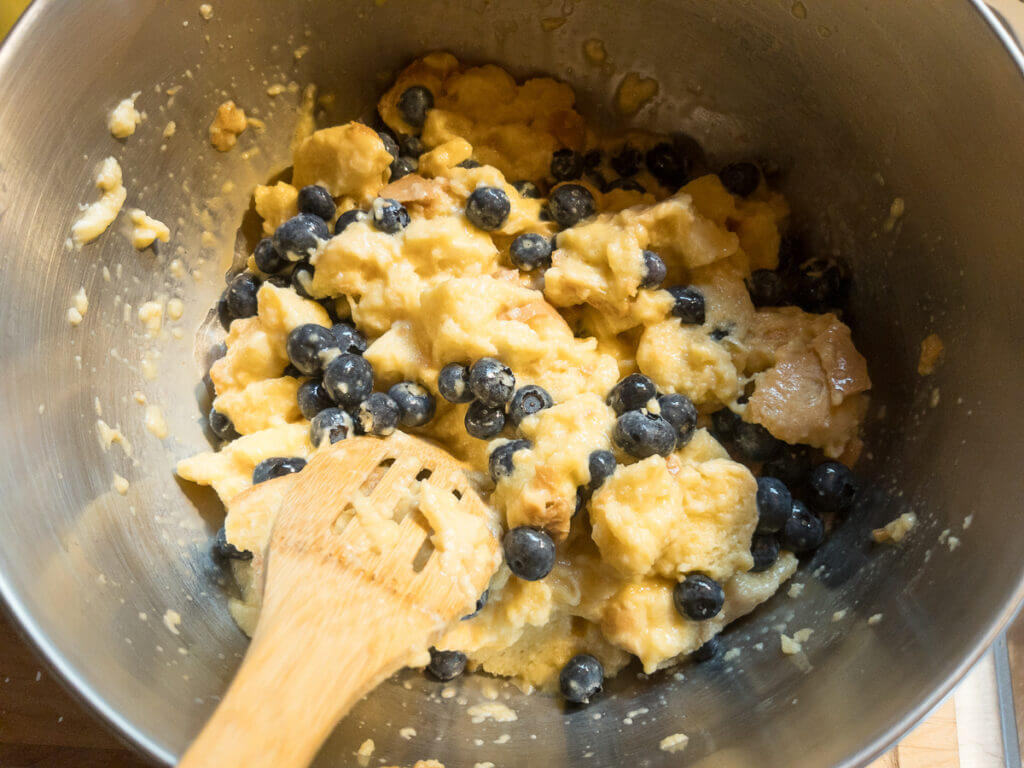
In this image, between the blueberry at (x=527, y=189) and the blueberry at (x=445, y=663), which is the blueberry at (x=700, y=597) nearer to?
the blueberry at (x=445, y=663)

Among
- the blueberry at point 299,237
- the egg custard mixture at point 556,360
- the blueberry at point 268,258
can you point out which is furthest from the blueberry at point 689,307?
the blueberry at point 268,258

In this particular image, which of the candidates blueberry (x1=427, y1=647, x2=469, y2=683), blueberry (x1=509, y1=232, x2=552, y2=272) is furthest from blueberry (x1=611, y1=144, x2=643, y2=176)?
blueberry (x1=427, y1=647, x2=469, y2=683)

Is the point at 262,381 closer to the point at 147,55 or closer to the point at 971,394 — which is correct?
the point at 147,55

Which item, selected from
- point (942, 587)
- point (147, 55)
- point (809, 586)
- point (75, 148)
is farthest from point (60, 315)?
point (942, 587)

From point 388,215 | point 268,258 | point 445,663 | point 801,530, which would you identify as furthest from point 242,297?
point 801,530

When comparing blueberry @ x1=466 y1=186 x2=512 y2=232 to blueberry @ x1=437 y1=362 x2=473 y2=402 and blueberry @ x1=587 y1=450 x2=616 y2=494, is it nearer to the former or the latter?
blueberry @ x1=437 y1=362 x2=473 y2=402
